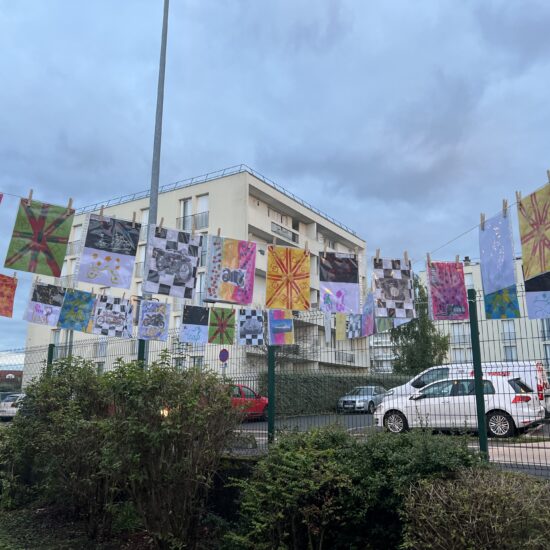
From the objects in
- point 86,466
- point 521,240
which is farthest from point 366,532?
point 521,240

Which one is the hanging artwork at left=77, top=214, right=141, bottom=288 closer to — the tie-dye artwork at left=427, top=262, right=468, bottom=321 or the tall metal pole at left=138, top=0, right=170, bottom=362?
the tall metal pole at left=138, top=0, right=170, bottom=362

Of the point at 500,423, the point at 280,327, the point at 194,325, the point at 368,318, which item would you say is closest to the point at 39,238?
the point at 194,325

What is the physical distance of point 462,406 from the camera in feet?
22.3

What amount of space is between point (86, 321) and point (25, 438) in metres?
3.43

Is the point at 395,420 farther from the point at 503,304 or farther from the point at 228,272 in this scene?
the point at 228,272

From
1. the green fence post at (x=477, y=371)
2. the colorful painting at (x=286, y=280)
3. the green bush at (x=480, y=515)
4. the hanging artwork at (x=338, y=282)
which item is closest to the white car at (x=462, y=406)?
the green fence post at (x=477, y=371)

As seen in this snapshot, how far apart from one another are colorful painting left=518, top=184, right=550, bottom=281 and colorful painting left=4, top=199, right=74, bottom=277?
7014mm

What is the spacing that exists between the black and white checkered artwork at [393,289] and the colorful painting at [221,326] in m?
3.05

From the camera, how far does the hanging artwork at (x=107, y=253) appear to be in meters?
9.20

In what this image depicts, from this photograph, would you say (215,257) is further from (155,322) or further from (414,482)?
(414,482)

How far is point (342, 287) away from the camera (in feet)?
30.9

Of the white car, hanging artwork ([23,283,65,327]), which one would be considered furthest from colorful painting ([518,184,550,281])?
hanging artwork ([23,283,65,327])

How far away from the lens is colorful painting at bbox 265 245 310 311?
9.23 meters

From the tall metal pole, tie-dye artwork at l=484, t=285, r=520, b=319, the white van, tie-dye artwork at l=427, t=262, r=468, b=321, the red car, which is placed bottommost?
the red car
